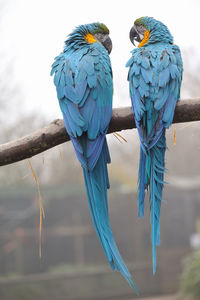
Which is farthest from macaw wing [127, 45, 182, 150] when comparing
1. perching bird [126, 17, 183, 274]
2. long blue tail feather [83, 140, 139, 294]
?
long blue tail feather [83, 140, 139, 294]

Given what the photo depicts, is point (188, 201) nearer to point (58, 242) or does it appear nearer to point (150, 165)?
point (58, 242)

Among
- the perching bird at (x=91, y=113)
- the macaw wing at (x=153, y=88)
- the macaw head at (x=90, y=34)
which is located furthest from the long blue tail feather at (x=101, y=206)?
the macaw head at (x=90, y=34)

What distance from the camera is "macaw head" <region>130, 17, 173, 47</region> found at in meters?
1.00

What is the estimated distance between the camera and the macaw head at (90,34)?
102cm

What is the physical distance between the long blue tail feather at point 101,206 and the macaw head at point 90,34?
13.8 inches

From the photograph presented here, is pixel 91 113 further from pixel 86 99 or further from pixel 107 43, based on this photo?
pixel 107 43

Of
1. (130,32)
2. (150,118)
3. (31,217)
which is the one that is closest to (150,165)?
(150,118)

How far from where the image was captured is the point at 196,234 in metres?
3.63

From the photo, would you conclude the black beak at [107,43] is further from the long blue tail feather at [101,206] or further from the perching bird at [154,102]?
the long blue tail feather at [101,206]

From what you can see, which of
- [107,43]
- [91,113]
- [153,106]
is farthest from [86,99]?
[107,43]

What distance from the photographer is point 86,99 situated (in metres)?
0.86

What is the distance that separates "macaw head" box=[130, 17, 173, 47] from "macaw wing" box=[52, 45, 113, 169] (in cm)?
16

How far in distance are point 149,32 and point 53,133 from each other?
415 millimetres

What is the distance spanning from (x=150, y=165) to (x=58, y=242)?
2.76 metres
